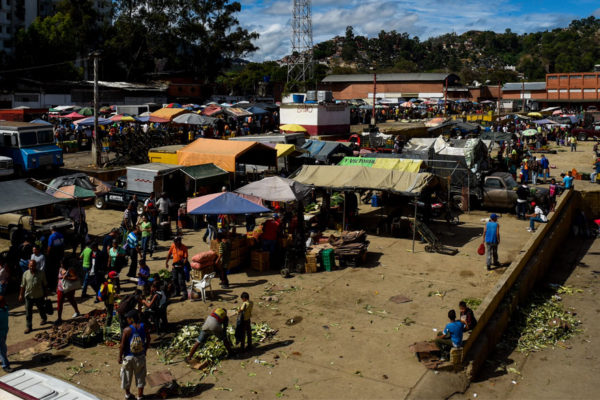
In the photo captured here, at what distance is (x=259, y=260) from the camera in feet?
49.7

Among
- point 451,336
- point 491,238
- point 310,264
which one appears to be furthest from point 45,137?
point 451,336

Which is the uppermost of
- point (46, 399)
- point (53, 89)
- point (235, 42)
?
point (235, 42)

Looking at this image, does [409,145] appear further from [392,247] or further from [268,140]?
[392,247]

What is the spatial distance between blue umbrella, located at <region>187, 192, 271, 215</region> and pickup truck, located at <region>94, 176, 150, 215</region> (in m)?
6.04

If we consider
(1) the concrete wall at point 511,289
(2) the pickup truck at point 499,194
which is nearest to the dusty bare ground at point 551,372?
(1) the concrete wall at point 511,289

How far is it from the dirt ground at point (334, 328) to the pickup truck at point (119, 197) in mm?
4273

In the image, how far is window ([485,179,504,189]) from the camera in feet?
73.9

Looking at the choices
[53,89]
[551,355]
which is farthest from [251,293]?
[53,89]

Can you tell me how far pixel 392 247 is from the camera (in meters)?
17.5

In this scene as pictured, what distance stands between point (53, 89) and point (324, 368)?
51059 millimetres

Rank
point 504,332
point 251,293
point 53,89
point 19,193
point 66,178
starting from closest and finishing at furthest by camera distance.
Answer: point 504,332
point 251,293
point 19,193
point 66,178
point 53,89

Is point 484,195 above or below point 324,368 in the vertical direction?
above

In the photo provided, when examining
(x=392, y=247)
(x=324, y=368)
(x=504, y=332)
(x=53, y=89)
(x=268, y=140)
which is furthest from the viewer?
(x=53, y=89)

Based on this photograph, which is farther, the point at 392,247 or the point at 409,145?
the point at 409,145
